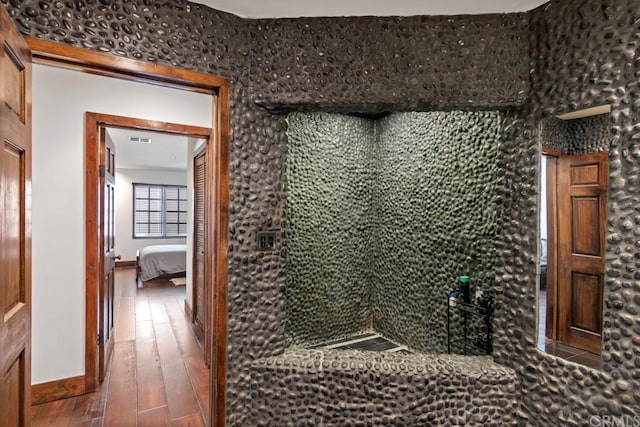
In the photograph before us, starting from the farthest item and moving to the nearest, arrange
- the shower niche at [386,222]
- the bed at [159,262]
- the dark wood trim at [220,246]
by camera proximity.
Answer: the bed at [159,262] < the shower niche at [386,222] < the dark wood trim at [220,246]

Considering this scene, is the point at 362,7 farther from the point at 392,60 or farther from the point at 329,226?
the point at 329,226

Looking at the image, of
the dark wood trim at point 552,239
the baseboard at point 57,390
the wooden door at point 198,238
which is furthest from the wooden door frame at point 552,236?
the baseboard at point 57,390

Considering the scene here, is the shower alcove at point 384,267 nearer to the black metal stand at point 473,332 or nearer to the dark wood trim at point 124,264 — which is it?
the black metal stand at point 473,332

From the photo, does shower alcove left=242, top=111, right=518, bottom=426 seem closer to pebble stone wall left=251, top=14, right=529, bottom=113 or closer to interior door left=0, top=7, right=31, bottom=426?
pebble stone wall left=251, top=14, right=529, bottom=113

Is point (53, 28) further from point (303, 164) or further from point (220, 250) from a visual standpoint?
point (303, 164)

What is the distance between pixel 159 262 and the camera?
6.45m

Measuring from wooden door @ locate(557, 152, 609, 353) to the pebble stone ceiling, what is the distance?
1.00 m

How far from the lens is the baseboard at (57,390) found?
7.70 ft

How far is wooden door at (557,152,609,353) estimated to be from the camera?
2646 mm

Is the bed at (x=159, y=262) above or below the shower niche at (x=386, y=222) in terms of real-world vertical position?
below

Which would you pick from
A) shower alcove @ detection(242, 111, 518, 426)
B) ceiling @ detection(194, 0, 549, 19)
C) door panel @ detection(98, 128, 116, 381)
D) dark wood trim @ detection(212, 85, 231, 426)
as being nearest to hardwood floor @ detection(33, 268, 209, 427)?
door panel @ detection(98, 128, 116, 381)

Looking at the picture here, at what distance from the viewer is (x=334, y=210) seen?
3.78 meters

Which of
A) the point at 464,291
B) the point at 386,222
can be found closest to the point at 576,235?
the point at 464,291

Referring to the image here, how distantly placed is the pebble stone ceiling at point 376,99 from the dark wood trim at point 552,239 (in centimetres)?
79
